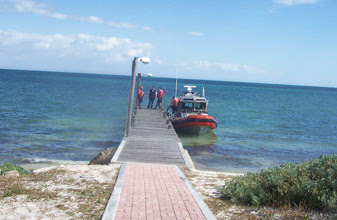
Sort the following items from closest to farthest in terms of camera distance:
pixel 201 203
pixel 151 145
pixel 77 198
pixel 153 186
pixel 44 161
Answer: pixel 201 203, pixel 77 198, pixel 153 186, pixel 151 145, pixel 44 161

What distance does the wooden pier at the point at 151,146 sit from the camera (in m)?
11.6

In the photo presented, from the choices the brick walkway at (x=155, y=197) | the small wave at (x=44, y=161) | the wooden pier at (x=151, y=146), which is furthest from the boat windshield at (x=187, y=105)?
the brick walkway at (x=155, y=197)

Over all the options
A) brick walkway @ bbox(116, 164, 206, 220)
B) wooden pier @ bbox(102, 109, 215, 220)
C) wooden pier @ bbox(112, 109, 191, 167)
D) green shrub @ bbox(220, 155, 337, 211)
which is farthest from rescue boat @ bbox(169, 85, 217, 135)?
green shrub @ bbox(220, 155, 337, 211)

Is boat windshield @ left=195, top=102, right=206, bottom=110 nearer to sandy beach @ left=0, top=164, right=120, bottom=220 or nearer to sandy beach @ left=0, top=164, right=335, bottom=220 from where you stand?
sandy beach @ left=0, top=164, right=335, bottom=220

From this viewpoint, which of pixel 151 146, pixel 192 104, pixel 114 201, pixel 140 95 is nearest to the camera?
pixel 114 201

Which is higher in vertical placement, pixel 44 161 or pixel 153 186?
pixel 153 186

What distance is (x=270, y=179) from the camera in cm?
741

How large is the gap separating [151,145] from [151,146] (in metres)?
0.21

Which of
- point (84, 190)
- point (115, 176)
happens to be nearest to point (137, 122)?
point (115, 176)

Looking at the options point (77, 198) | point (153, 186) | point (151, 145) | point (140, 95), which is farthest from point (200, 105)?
point (77, 198)

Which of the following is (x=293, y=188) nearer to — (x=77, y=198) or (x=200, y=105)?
(x=77, y=198)

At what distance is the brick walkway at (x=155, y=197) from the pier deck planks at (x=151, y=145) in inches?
70.1

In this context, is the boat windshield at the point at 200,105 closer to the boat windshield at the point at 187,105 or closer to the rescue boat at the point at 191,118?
the rescue boat at the point at 191,118

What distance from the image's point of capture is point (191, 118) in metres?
24.2
